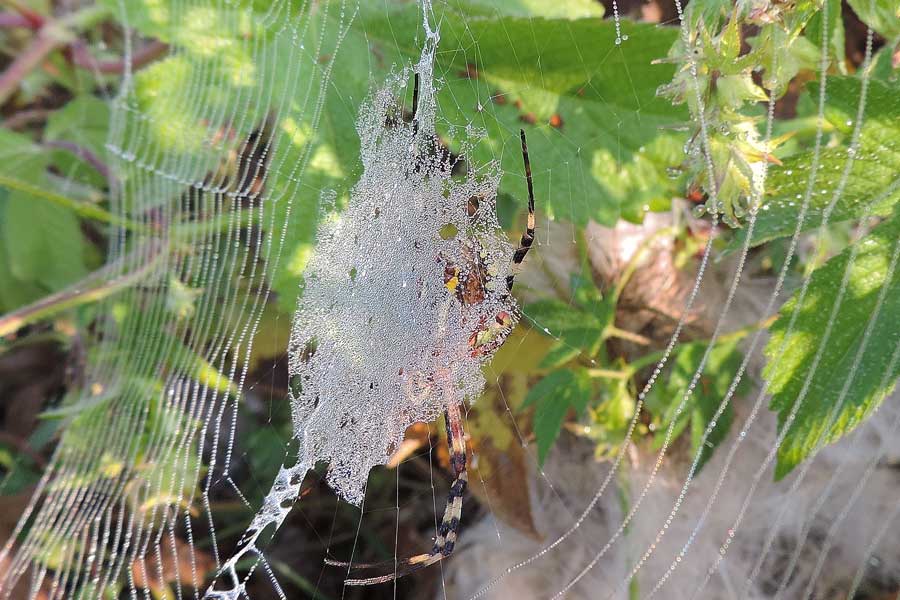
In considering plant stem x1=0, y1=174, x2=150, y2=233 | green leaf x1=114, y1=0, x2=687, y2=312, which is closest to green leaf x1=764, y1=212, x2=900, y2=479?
green leaf x1=114, y1=0, x2=687, y2=312

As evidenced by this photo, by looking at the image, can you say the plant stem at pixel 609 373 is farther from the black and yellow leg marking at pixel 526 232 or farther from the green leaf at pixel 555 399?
the black and yellow leg marking at pixel 526 232

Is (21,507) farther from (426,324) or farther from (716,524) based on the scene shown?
(716,524)

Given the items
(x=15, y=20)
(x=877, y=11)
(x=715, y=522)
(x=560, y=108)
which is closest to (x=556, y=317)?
(x=560, y=108)

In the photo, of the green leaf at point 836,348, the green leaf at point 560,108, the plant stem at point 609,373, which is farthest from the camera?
the plant stem at point 609,373

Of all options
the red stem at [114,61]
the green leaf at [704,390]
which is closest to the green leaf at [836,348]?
the green leaf at [704,390]

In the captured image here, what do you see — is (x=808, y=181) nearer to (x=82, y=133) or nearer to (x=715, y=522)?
(x=715, y=522)

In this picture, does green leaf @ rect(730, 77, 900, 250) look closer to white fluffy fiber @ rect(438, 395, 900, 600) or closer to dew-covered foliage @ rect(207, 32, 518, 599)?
dew-covered foliage @ rect(207, 32, 518, 599)

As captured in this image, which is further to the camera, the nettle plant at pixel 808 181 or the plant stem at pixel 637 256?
the plant stem at pixel 637 256

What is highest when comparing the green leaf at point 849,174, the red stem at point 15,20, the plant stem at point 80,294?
the green leaf at point 849,174
